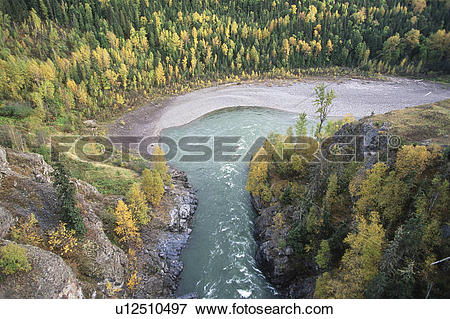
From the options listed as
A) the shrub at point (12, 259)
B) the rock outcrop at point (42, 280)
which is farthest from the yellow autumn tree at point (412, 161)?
the shrub at point (12, 259)

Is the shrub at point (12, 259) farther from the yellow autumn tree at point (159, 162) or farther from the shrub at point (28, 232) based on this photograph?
the yellow autumn tree at point (159, 162)

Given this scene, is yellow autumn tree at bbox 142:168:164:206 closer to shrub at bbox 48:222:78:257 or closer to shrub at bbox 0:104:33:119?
shrub at bbox 48:222:78:257

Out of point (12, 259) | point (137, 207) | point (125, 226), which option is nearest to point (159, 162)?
point (137, 207)

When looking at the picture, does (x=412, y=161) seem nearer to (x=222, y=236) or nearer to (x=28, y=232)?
(x=222, y=236)

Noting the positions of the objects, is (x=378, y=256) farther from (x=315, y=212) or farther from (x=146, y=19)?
(x=146, y=19)

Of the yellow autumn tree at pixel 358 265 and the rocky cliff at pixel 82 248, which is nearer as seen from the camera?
the rocky cliff at pixel 82 248

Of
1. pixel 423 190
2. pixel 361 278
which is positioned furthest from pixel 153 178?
pixel 423 190
